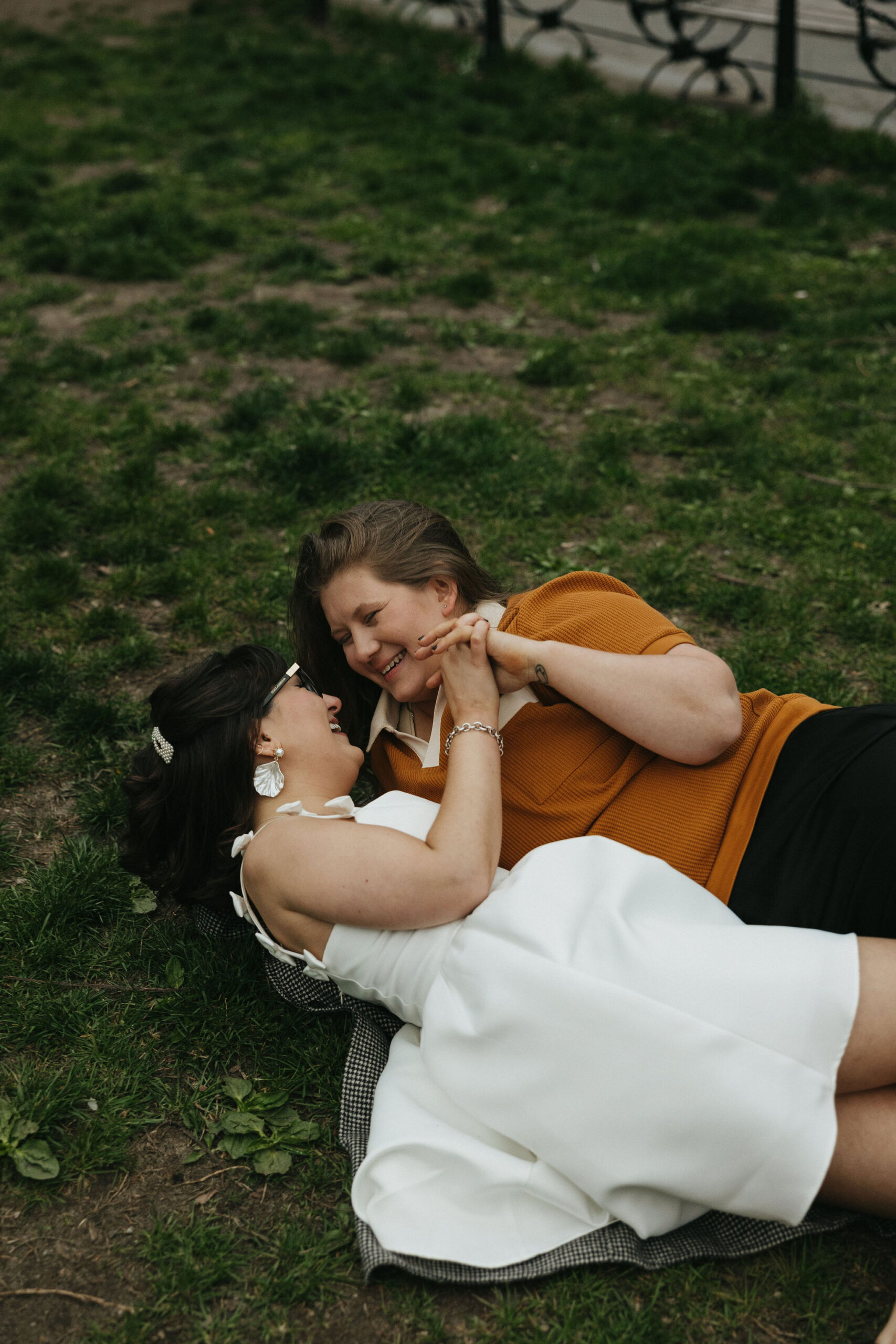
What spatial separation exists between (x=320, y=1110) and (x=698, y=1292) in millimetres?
917

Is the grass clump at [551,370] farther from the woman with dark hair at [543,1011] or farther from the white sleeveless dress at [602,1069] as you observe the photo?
the white sleeveless dress at [602,1069]

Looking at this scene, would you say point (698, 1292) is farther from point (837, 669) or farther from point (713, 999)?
point (837, 669)

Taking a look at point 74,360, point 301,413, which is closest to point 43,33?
point 74,360

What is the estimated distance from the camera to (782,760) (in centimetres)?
262

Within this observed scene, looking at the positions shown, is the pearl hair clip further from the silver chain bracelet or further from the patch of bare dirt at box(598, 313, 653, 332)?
the patch of bare dirt at box(598, 313, 653, 332)

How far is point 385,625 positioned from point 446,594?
→ 217 mm

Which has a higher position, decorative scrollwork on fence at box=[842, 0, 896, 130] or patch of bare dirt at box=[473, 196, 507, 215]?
decorative scrollwork on fence at box=[842, 0, 896, 130]

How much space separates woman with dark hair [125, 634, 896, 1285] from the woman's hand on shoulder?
5 cm

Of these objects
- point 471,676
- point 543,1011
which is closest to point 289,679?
point 471,676

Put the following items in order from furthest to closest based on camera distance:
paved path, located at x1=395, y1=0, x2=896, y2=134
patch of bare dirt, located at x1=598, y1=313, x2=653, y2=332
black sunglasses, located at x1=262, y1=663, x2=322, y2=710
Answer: paved path, located at x1=395, y1=0, x2=896, y2=134 → patch of bare dirt, located at x1=598, y1=313, x2=653, y2=332 → black sunglasses, located at x1=262, y1=663, x2=322, y2=710

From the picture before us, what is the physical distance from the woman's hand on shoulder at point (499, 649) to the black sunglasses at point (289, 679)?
11.6 inches

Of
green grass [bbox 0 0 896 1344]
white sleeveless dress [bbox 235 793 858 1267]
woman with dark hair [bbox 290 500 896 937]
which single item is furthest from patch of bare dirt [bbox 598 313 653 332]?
white sleeveless dress [bbox 235 793 858 1267]

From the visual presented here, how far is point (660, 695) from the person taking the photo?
8.16 ft

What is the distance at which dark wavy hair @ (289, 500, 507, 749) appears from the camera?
282 centimetres
